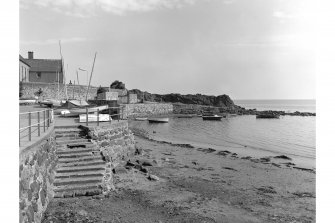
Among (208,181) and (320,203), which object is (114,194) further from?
(320,203)

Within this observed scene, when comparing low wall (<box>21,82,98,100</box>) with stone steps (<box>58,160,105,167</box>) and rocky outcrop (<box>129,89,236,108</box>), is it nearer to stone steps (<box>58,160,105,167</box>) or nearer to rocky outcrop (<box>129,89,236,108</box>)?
stone steps (<box>58,160,105,167</box>)

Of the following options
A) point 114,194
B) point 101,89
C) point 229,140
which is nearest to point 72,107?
point 229,140

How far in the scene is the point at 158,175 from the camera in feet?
41.7

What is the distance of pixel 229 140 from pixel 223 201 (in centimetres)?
2097

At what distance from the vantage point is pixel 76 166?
1005 cm

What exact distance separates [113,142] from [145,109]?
158 feet

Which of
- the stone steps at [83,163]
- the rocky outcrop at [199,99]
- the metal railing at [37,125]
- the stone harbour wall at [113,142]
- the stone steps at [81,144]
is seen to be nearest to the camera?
the metal railing at [37,125]

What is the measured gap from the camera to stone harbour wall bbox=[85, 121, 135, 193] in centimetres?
1247

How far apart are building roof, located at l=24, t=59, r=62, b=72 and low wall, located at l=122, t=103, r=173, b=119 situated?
1449 centimetres

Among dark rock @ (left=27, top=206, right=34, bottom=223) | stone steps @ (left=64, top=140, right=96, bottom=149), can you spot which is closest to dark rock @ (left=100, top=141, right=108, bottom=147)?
stone steps @ (left=64, top=140, right=96, bottom=149)

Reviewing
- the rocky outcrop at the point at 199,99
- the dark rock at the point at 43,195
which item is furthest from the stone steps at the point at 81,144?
the rocky outcrop at the point at 199,99

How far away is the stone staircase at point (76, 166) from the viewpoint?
8.99 m

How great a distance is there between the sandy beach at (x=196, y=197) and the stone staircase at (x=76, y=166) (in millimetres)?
343

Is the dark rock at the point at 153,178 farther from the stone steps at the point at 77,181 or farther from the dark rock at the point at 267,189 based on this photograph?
the dark rock at the point at 267,189
